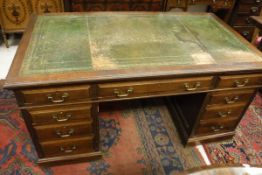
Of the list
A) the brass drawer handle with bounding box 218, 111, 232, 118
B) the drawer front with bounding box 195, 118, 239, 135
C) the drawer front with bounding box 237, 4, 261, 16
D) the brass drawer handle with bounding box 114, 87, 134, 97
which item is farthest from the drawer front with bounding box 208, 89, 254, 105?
the drawer front with bounding box 237, 4, 261, 16

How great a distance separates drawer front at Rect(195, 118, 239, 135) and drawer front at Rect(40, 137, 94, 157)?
890mm

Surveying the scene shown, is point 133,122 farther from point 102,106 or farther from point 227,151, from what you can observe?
point 227,151

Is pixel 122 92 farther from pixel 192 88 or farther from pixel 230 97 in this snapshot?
pixel 230 97

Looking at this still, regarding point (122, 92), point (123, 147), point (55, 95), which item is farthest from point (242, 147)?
point (55, 95)

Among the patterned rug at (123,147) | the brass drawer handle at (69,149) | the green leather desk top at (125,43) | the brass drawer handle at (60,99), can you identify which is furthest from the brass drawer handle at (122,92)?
the patterned rug at (123,147)

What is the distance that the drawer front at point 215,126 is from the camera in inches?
71.5

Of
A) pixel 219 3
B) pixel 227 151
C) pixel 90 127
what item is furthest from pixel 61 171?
pixel 219 3

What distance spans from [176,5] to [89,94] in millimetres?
2073

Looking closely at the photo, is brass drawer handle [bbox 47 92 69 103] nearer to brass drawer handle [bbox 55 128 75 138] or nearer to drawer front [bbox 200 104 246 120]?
brass drawer handle [bbox 55 128 75 138]

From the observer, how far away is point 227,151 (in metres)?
1.94

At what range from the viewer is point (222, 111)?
175 cm

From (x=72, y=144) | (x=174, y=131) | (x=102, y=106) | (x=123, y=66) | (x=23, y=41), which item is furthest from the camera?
(x=102, y=106)

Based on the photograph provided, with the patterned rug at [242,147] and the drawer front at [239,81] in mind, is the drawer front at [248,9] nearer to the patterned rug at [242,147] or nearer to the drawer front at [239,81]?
the patterned rug at [242,147]

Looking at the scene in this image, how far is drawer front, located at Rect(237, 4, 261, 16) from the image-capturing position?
3070 millimetres
